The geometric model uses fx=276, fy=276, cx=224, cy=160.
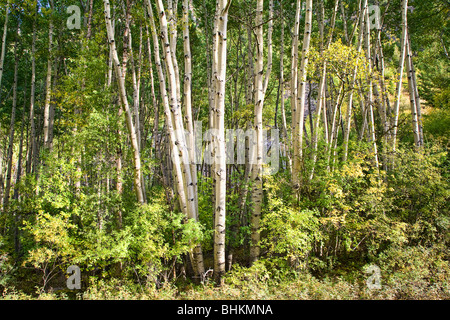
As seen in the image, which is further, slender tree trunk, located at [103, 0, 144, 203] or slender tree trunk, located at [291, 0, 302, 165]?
slender tree trunk, located at [291, 0, 302, 165]

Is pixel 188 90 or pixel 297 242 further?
pixel 188 90

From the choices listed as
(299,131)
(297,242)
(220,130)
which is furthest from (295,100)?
(297,242)

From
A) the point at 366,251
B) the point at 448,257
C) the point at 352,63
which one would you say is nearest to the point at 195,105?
the point at 352,63

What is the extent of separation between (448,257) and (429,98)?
15830 mm

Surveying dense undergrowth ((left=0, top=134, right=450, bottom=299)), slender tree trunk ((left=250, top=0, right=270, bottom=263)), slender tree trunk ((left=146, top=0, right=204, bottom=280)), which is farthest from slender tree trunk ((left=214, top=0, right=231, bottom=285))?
slender tree trunk ((left=250, top=0, right=270, bottom=263))

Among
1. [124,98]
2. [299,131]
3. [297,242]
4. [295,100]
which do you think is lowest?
[297,242]

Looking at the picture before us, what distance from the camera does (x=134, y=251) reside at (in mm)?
5398

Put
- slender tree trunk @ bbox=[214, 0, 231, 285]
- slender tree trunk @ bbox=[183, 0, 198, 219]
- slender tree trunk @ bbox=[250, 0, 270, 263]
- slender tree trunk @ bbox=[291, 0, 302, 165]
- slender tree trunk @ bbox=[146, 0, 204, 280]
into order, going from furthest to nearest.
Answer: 1. slender tree trunk @ bbox=[291, 0, 302, 165]
2. slender tree trunk @ bbox=[250, 0, 270, 263]
3. slender tree trunk @ bbox=[183, 0, 198, 219]
4. slender tree trunk @ bbox=[146, 0, 204, 280]
5. slender tree trunk @ bbox=[214, 0, 231, 285]

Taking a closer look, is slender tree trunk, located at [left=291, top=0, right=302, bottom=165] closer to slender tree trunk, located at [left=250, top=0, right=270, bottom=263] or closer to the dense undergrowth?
the dense undergrowth

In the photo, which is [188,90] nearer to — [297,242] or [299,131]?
[299,131]

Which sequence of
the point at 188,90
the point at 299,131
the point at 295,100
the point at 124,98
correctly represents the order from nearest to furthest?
1. the point at 124,98
2. the point at 188,90
3. the point at 299,131
4. the point at 295,100

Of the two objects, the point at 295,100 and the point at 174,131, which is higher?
the point at 295,100

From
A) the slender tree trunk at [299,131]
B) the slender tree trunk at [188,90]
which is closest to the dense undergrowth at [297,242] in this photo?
the slender tree trunk at [299,131]
